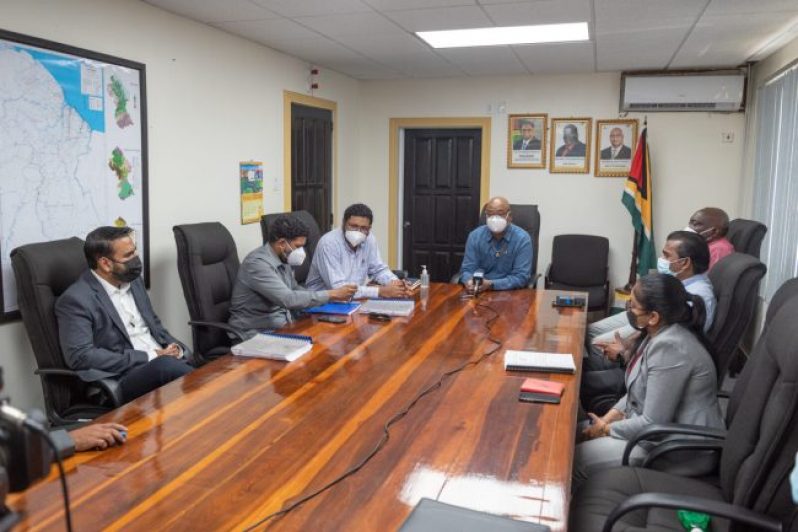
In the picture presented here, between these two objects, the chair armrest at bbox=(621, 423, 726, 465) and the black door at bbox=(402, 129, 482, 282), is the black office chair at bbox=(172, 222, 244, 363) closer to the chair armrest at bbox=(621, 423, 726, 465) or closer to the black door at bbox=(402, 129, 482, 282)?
the chair armrest at bbox=(621, 423, 726, 465)

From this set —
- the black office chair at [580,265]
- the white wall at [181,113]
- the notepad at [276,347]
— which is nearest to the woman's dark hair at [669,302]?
the notepad at [276,347]

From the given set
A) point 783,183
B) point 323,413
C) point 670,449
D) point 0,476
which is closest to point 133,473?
point 323,413

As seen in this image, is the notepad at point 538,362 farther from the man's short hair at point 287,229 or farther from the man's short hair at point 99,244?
the man's short hair at point 99,244

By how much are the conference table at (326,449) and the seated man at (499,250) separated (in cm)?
169

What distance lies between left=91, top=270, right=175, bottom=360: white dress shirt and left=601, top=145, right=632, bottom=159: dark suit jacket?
428cm

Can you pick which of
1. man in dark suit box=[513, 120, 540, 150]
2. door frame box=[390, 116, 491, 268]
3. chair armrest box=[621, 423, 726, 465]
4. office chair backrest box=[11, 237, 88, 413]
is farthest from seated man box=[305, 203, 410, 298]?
man in dark suit box=[513, 120, 540, 150]

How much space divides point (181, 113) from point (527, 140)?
129 inches

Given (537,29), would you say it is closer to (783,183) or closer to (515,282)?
(515,282)

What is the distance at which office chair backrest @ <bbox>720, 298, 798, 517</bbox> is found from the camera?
1.39 meters

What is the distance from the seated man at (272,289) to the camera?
321cm

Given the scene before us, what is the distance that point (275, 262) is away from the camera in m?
3.30

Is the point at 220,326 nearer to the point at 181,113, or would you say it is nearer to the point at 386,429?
the point at 181,113

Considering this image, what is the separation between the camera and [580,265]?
5707 millimetres

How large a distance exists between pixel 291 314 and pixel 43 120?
60.1 inches
